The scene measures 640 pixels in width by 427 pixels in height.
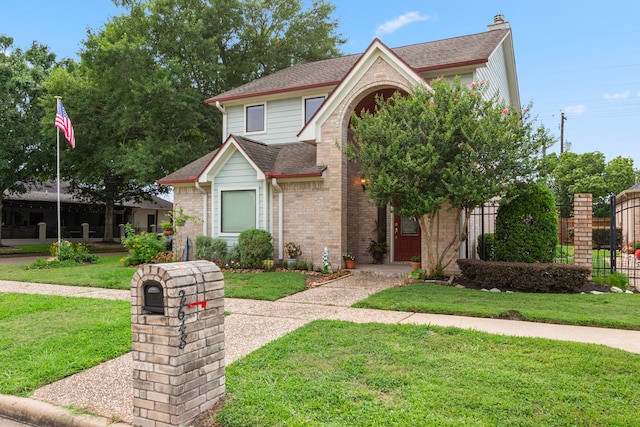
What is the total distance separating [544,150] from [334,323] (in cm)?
667

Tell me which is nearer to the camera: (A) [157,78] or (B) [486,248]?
(B) [486,248]

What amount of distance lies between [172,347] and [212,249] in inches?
414

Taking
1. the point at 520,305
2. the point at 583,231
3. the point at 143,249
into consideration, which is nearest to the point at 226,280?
the point at 143,249

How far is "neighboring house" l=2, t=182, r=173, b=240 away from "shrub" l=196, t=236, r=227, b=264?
62.6 ft

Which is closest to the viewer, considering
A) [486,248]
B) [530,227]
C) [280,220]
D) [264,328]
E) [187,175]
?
[264,328]

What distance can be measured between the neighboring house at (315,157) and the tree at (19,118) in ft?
38.9

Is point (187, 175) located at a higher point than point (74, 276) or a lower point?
higher

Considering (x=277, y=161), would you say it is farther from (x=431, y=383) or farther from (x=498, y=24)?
(x=431, y=383)

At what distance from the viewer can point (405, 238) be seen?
46.7ft

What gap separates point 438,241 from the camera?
1158 centimetres

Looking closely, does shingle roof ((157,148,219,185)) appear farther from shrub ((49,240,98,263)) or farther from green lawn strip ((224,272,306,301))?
green lawn strip ((224,272,306,301))

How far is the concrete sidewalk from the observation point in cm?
402

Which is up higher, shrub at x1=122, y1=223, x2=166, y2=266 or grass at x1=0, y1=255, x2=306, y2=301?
shrub at x1=122, y1=223, x2=166, y2=266

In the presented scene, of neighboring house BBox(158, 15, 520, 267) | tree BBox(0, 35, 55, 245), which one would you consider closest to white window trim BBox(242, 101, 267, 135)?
neighboring house BBox(158, 15, 520, 267)
